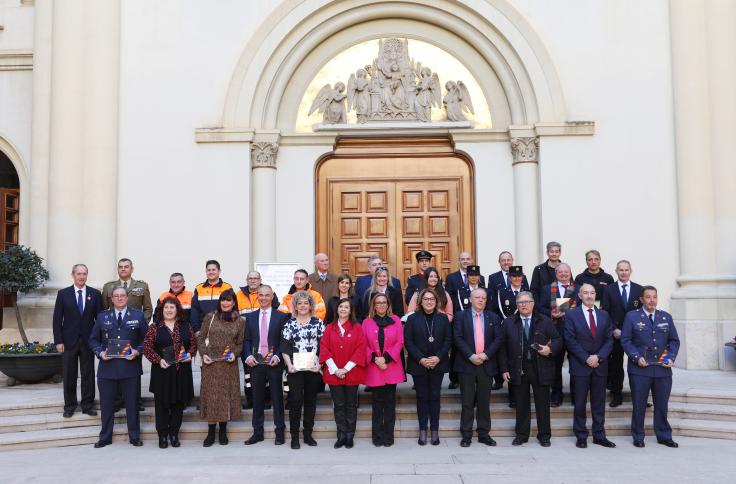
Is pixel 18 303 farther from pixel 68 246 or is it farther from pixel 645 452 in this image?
pixel 645 452

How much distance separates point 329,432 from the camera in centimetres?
765

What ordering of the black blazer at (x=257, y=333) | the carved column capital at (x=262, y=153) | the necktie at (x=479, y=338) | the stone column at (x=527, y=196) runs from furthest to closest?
the carved column capital at (x=262, y=153) < the stone column at (x=527, y=196) < the black blazer at (x=257, y=333) < the necktie at (x=479, y=338)

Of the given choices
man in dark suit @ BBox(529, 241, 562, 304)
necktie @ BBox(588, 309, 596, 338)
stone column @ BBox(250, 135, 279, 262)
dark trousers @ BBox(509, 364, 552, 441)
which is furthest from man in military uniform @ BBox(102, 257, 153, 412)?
necktie @ BBox(588, 309, 596, 338)

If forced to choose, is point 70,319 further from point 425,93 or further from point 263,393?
point 425,93

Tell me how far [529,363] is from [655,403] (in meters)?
1.44

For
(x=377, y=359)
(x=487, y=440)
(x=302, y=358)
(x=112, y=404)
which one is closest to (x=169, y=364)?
(x=112, y=404)

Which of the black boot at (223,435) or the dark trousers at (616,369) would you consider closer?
the black boot at (223,435)

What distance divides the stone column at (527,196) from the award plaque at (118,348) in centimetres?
640

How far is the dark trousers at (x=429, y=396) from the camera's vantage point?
732 cm

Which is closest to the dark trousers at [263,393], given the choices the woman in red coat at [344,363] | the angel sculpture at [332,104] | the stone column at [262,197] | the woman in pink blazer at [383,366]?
the woman in red coat at [344,363]

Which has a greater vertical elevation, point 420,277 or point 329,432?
point 420,277

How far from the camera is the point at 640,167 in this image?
35.7 ft

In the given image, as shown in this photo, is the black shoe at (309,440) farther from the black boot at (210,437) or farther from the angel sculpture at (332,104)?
the angel sculpture at (332,104)

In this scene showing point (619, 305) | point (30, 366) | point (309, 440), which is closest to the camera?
point (309, 440)
